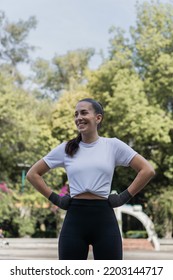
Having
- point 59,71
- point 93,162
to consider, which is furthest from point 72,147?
point 59,71

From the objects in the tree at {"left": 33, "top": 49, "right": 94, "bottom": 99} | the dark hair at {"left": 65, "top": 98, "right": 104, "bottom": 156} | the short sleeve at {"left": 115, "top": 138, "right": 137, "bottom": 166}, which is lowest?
the short sleeve at {"left": 115, "top": 138, "right": 137, "bottom": 166}

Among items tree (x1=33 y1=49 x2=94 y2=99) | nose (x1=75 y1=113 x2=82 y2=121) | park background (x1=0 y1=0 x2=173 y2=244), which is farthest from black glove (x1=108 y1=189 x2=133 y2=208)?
tree (x1=33 y1=49 x2=94 y2=99)

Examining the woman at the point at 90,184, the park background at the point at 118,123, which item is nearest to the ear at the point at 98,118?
the woman at the point at 90,184

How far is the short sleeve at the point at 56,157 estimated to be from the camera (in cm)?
353

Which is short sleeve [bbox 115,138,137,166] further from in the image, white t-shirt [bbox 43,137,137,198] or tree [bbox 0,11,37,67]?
tree [bbox 0,11,37,67]

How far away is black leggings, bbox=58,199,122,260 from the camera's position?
3324 mm

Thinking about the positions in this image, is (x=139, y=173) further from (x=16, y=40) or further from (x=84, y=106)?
(x=16, y=40)

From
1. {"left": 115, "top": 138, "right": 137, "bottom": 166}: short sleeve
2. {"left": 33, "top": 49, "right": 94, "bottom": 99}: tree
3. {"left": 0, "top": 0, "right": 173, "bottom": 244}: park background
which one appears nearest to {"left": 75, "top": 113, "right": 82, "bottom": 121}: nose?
{"left": 115, "top": 138, "right": 137, "bottom": 166}: short sleeve

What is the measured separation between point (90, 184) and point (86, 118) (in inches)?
→ 13.8

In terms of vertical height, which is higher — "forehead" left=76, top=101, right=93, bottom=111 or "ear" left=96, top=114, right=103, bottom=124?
"forehead" left=76, top=101, right=93, bottom=111

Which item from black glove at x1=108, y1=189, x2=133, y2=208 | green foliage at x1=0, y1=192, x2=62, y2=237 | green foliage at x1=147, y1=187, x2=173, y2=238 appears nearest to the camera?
black glove at x1=108, y1=189, x2=133, y2=208

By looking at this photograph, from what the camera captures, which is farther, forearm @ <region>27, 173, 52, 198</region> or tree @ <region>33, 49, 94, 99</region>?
tree @ <region>33, 49, 94, 99</region>

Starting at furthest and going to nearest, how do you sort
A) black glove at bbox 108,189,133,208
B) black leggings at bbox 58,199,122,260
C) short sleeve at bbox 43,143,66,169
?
short sleeve at bbox 43,143,66,169 < black glove at bbox 108,189,133,208 < black leggings at bbox 58,199,122,260

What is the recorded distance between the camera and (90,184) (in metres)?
3.40
